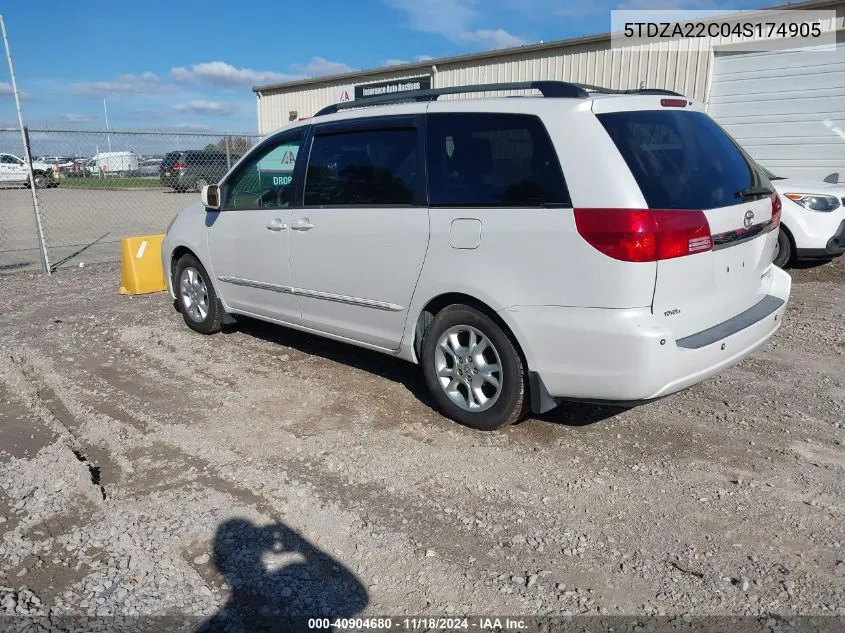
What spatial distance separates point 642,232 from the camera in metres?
3.25

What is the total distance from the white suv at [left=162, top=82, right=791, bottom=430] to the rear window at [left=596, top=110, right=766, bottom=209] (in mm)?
10

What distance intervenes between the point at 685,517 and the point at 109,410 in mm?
3696

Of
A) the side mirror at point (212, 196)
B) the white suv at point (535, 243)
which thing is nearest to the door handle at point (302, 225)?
the white suv at point (535, 243)

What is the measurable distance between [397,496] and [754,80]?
11528mm

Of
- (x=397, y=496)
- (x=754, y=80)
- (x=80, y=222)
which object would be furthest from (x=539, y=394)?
(x=80, y=222)

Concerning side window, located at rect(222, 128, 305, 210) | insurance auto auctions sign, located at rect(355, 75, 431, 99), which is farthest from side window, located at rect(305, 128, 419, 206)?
insurance auto auctions sign, located at rect(355, 75, 431, 99)

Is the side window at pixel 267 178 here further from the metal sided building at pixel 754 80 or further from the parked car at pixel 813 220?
the metal sided building at pixel 754 80

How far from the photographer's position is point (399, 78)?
1834 cm

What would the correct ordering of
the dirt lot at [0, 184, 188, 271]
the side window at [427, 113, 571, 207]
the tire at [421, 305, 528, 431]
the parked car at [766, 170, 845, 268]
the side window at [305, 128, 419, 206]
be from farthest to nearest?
the dirt lot at [0, 184, 188, 271]
the parked car at [766, 170, 845, 268]
the side window at [305, 128, 419, 206]
the tire at [421, 305, 528, 431]
the side window at [427, 113, 571, 207]

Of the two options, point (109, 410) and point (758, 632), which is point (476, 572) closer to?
point (758, 632)

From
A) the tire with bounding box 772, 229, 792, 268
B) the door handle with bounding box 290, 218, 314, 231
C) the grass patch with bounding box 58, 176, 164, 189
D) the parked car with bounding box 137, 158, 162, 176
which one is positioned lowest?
the tire with bounding box 772, 229, 792, 268

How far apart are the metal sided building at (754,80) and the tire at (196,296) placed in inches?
363

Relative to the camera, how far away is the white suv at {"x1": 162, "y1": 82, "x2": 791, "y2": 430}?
3.35m

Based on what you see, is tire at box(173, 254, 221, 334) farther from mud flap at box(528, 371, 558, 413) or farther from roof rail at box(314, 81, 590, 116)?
mud flap at box(528, 371, 558, 413)
